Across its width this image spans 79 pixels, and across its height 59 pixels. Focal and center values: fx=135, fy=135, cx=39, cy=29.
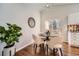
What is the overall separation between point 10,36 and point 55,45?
62cm

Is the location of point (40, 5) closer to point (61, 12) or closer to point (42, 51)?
point (61, 12)

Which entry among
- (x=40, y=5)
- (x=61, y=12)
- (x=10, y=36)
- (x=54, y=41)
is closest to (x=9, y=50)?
(x=10, y=36)

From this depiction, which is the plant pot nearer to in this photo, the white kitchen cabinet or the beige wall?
the beige wall

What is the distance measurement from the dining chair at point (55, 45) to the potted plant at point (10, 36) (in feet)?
1.42

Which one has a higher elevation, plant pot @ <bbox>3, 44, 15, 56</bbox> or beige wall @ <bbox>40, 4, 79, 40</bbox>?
beige wall @ <bbox>40, 4, 79, 40</bbox>

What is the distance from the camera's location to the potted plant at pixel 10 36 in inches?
70.9

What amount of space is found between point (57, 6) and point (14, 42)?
76 cm

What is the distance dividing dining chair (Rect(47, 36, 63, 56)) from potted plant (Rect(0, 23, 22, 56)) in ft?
1.42

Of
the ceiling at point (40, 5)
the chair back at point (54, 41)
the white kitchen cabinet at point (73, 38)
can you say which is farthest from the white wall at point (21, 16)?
the white kitchen cabinet at point (73, 38)

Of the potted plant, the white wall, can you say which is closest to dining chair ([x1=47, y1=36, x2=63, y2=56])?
the white wall

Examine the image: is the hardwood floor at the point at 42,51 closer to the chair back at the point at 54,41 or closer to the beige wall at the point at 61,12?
the chair back at the point at 54,41

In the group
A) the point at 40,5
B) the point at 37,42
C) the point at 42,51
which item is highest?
the point at 40,5

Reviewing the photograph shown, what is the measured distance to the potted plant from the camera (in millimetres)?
1802

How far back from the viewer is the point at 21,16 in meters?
1.84
